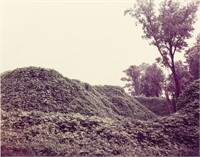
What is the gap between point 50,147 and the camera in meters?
10.2

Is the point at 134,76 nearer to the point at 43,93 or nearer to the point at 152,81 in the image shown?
the point at 152,81

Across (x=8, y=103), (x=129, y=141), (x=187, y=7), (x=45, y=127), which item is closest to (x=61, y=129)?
(x=45, y=127)

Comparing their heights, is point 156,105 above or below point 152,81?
below

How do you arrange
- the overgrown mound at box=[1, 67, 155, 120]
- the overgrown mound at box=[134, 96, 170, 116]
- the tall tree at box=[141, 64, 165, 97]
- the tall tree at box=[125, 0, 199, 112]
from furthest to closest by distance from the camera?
the tall tree at box=[141, 64, 165, 97]
the overgrown mound at box=[134, 96, 170, 116]
the tall tree at box=[125, 0, 199, 112]
the overgrown mound at box=[1, 67, 155, 120]

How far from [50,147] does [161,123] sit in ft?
18.5

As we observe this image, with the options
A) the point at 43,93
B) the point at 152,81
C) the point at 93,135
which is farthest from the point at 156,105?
the point at 93,135

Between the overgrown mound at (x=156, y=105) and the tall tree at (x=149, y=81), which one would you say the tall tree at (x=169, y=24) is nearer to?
the overgrown mound at (x=156, y=105)

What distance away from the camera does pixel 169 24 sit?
2377 centimetres

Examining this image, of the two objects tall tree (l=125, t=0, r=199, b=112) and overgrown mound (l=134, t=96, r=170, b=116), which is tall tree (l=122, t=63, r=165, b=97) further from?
tall tree (l=125, t=0, r=199, b=112)

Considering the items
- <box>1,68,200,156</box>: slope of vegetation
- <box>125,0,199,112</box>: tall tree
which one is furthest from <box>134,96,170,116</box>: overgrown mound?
<box>1,68,200,156</box>: slope of vegetation

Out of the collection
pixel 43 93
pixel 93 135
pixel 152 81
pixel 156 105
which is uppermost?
pixel 152 81

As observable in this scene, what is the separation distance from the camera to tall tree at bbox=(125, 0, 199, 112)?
2389 cm

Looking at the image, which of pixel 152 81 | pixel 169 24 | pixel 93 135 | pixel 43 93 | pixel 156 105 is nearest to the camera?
pixel 93 135

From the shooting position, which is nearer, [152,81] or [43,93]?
[43,93]
